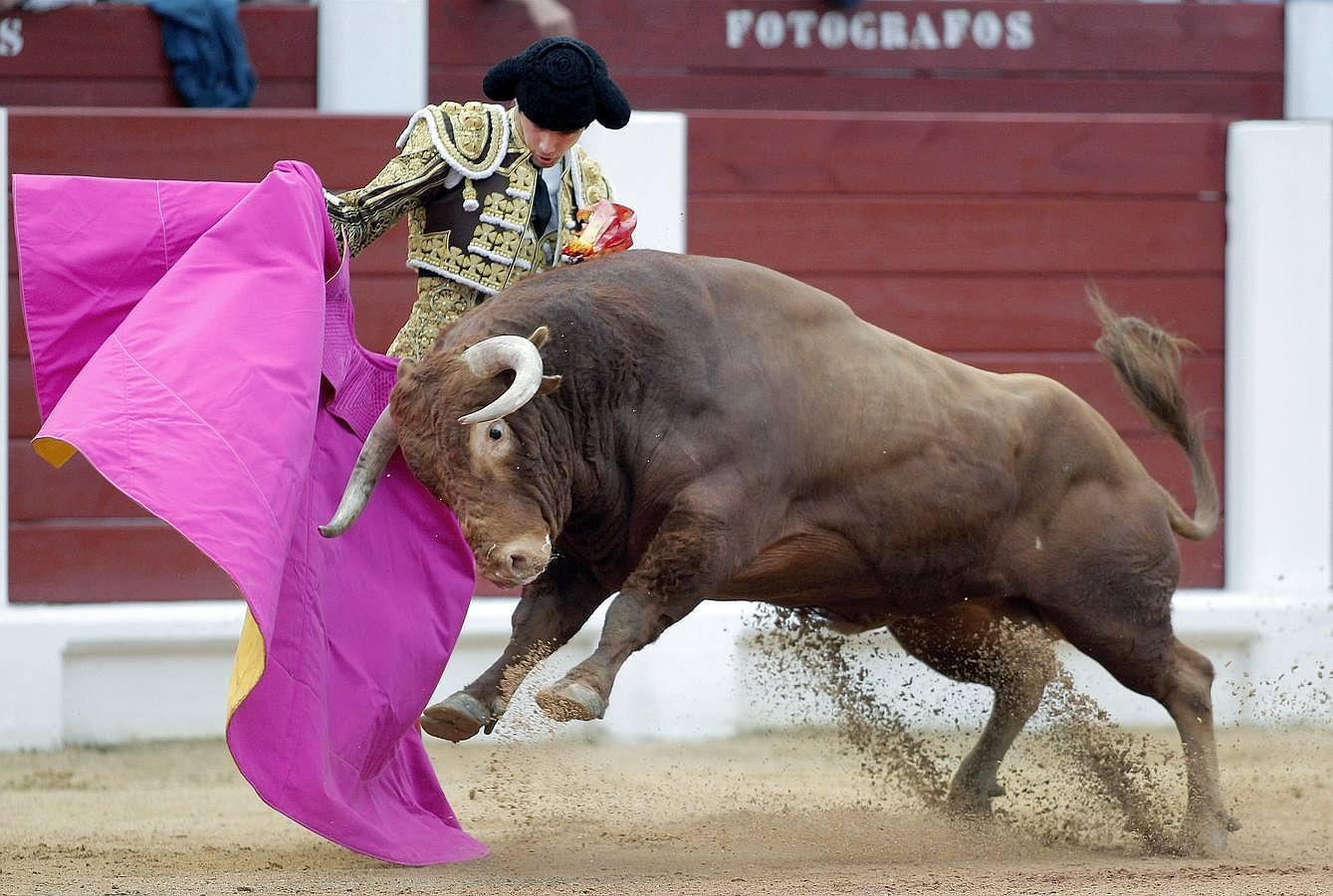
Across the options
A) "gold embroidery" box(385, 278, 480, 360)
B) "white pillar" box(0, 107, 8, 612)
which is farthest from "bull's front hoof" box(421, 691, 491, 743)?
"white pillar" box(0, 107, 8, 612)

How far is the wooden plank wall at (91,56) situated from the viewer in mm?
5863

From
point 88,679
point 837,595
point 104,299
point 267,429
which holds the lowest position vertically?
point 88,679

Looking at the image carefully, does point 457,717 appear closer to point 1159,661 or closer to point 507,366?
point 507,366

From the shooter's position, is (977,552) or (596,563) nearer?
(596,563)

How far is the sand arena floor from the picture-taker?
3.58 meters

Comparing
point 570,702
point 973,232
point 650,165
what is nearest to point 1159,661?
point 570,702

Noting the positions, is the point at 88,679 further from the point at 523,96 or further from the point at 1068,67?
the point at 1068,67

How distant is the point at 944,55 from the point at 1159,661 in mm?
2929

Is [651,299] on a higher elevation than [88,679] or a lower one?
higher

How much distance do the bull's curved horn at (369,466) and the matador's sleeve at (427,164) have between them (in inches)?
20.4

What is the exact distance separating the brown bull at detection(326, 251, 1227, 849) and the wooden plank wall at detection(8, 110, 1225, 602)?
6.15 feet

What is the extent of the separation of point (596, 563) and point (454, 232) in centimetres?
71

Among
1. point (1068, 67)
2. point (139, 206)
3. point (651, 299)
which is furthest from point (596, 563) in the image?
point (1068, 67)

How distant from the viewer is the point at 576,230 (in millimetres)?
3770
